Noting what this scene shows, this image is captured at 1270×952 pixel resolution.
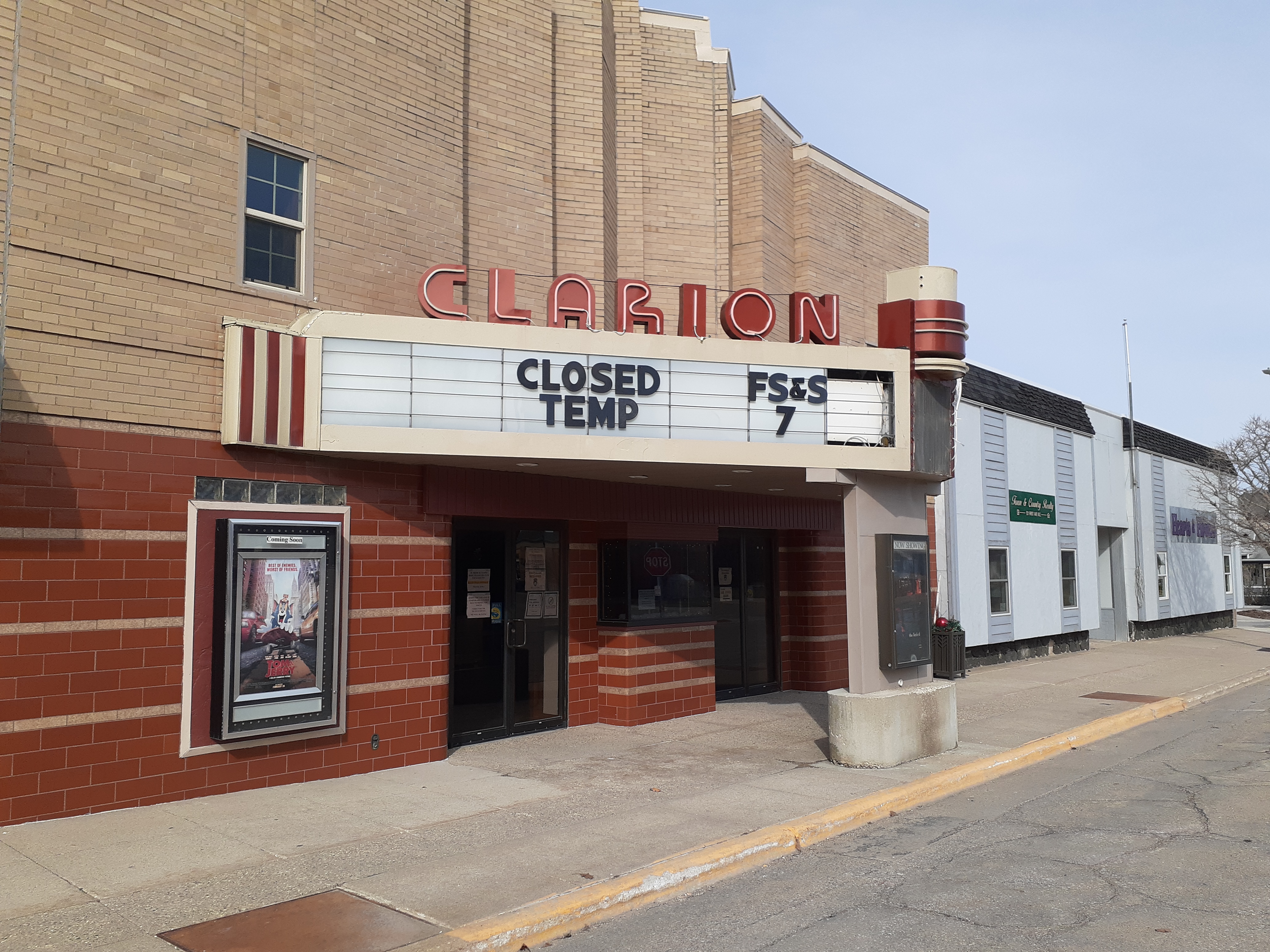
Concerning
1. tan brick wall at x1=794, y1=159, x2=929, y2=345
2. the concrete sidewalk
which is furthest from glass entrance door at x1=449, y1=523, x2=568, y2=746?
tan brick wall at x1=794, y1=159, x2=929, y2=345

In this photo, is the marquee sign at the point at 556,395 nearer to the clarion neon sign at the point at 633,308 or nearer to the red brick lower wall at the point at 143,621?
the clarion neon sign at the point at 633,308

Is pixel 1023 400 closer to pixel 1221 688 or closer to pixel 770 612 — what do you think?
pixel 1221 688

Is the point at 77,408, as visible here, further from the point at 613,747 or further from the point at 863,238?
the point at 863,238

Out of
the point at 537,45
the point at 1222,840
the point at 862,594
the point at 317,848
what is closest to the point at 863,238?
the point at 537,45

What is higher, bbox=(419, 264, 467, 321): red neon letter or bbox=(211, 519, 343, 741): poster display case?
bbox=(419, 264, 467, 321): red neon letter

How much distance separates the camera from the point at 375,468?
1168 cm

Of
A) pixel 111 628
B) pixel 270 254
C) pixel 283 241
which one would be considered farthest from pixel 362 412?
pixel 111 628

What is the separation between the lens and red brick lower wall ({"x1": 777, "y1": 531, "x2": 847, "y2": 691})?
59.8ft

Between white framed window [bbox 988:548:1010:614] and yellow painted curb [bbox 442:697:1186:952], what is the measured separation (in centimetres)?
1127

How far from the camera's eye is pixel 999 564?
2361cm

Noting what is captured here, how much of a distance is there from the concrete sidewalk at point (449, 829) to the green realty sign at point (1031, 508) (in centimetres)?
1031

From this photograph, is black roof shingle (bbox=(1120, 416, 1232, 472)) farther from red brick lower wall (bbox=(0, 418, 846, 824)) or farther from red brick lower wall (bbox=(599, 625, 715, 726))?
red brick lower wall (bbox=(0, 418, 846, 824))

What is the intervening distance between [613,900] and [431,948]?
145cm

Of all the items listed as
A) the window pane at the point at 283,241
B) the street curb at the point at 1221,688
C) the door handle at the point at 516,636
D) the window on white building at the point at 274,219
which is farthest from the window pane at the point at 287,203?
the street curb at the point at 1221,688
